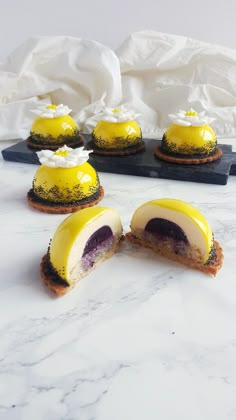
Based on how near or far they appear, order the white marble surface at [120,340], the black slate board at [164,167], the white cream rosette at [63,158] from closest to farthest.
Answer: the white marble surface at [120,340] < the white cream rosette at [63,158] < the black slate board at [164,167]

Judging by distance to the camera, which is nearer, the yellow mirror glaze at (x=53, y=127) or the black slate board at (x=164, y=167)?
the black slate board at (x=164, y=167)

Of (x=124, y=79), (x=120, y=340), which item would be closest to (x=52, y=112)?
(x=124, y=79)

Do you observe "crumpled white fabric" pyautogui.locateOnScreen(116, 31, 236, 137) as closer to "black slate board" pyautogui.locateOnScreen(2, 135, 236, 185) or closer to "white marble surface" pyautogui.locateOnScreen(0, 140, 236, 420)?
"black slate board" pyautogui.locateOnScreen(2, 135, 236, 185)

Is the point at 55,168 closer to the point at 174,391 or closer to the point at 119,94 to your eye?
the point at 174,391

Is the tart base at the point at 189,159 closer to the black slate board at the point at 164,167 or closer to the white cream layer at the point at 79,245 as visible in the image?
the black slate board at the point at 164,167

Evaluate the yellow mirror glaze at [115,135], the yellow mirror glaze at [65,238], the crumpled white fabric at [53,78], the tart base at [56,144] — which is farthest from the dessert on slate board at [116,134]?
the yellow mirror glaze at [65,238]

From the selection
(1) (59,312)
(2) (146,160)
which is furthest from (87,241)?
(2) (146,160)
